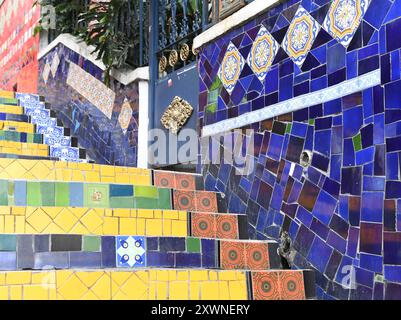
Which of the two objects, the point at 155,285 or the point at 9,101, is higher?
the point at 9,101

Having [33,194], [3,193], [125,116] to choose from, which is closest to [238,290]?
[33,194]

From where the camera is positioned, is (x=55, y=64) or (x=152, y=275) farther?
(x=55, y=64)

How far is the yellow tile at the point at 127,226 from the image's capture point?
Answer: 11.8 feet

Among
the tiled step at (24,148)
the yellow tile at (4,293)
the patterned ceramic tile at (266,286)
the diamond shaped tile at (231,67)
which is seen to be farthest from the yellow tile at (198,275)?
the tiled step at (24,148)

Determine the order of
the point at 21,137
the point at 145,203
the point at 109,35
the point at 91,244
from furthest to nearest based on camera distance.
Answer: the point at 21,137
the point at 109,35
the point at 145,203
the point at 91,244

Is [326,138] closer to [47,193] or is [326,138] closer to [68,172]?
[47,193]

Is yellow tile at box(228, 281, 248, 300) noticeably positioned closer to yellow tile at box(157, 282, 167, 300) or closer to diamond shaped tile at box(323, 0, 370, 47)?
yellow tile at box(157, 282, 167, 300)

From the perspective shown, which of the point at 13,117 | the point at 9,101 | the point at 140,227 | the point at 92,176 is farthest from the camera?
the point at 9,101

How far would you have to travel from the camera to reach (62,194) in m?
3.72

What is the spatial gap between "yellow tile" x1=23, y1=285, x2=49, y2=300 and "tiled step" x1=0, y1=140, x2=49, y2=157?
3228 millimetres

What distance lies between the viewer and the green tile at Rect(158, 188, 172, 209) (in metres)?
4.07

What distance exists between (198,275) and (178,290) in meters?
0.13

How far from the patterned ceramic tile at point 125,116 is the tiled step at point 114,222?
→ 86.3 inches

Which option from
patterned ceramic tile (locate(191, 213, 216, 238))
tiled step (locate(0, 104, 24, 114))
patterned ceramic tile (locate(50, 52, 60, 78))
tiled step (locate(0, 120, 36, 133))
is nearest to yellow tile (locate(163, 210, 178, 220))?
patterned ceramic tile (locate(191, 213, 216, 238))
